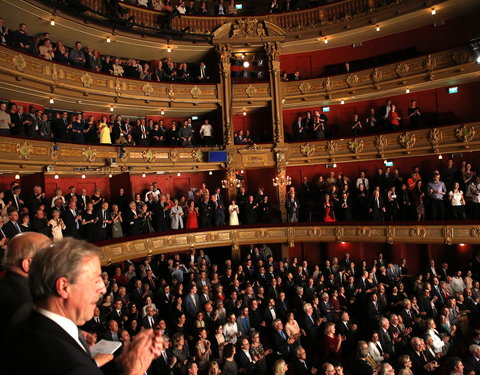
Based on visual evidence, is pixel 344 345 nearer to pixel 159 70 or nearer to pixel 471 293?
pixel 471 293

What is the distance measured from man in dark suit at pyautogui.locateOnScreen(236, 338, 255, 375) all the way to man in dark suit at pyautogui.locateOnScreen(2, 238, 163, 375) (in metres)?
5.40

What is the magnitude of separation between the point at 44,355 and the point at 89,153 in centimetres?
1184

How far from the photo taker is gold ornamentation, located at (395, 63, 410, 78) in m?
14.0

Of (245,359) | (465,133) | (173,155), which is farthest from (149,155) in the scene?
(465,133)

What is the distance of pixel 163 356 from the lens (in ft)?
19.4

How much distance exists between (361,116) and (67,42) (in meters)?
12.5

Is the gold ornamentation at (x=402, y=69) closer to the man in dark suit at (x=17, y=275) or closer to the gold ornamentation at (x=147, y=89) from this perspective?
the gold ornamentation at (x=147, y=89)

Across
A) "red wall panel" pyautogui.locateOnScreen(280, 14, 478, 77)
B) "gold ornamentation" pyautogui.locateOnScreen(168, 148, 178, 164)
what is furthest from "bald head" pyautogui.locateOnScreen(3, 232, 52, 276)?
"red wall panel" pyautogui.locateOnScreen(280, 14, 478, 77)

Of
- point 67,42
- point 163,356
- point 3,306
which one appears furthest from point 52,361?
point 67,42

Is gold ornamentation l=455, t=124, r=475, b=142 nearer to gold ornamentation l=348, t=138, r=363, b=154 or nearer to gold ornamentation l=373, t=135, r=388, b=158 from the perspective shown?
gold ornamentation l=373, t=135, r=388, b=158

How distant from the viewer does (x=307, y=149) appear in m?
15.3


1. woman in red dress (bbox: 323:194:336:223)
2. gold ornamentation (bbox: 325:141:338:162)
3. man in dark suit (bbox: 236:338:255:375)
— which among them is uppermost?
gold ornamentation (bbox: 325:141:338:162)

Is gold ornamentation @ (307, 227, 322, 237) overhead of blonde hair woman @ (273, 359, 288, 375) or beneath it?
overhead

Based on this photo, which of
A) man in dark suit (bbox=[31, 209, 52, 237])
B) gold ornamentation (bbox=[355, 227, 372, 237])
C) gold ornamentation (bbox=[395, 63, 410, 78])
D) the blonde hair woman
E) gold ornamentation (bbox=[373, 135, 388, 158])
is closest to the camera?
the blonde hair woman
